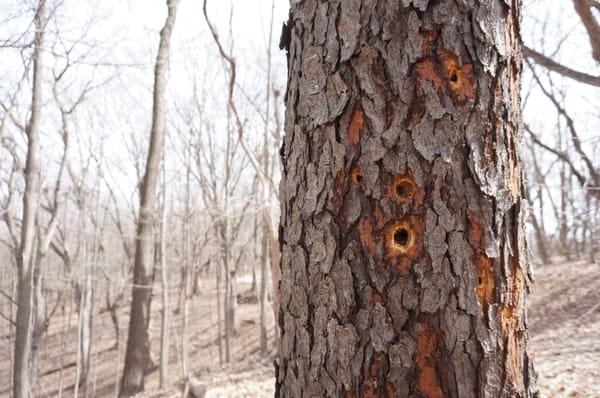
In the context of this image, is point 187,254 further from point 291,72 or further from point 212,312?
point 291,72

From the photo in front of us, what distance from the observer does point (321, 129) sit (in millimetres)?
1151

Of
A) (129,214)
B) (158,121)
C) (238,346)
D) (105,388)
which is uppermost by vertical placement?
(158,121)

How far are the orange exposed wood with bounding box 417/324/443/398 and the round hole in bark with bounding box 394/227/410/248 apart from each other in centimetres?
18

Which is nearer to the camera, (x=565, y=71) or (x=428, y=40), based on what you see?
(x=428, y=40)

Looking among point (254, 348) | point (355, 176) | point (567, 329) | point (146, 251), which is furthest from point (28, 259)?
point (567, 329)

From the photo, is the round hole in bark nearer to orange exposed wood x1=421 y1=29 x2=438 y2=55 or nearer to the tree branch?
orange exposed wood x1=421 y1=29 x2=438 y2=55

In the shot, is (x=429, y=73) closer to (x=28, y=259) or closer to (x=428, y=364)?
(x=428, y=364)

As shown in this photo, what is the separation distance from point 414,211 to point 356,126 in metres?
0.24

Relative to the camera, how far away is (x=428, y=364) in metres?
1.02

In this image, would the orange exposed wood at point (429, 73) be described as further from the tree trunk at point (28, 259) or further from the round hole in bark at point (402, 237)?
the tree trunk at point (28, 259)

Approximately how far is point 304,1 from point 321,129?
37 centimetres

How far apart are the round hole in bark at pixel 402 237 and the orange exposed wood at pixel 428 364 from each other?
0.18m

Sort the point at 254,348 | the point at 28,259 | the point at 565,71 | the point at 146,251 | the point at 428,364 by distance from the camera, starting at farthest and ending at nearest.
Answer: the point at 254,348 → the point at 146,251 → the point at 28,259 → the point at 565,71 → the point at 428,364

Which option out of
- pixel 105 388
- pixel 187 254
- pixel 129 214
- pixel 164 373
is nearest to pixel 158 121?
pixel 187 254
